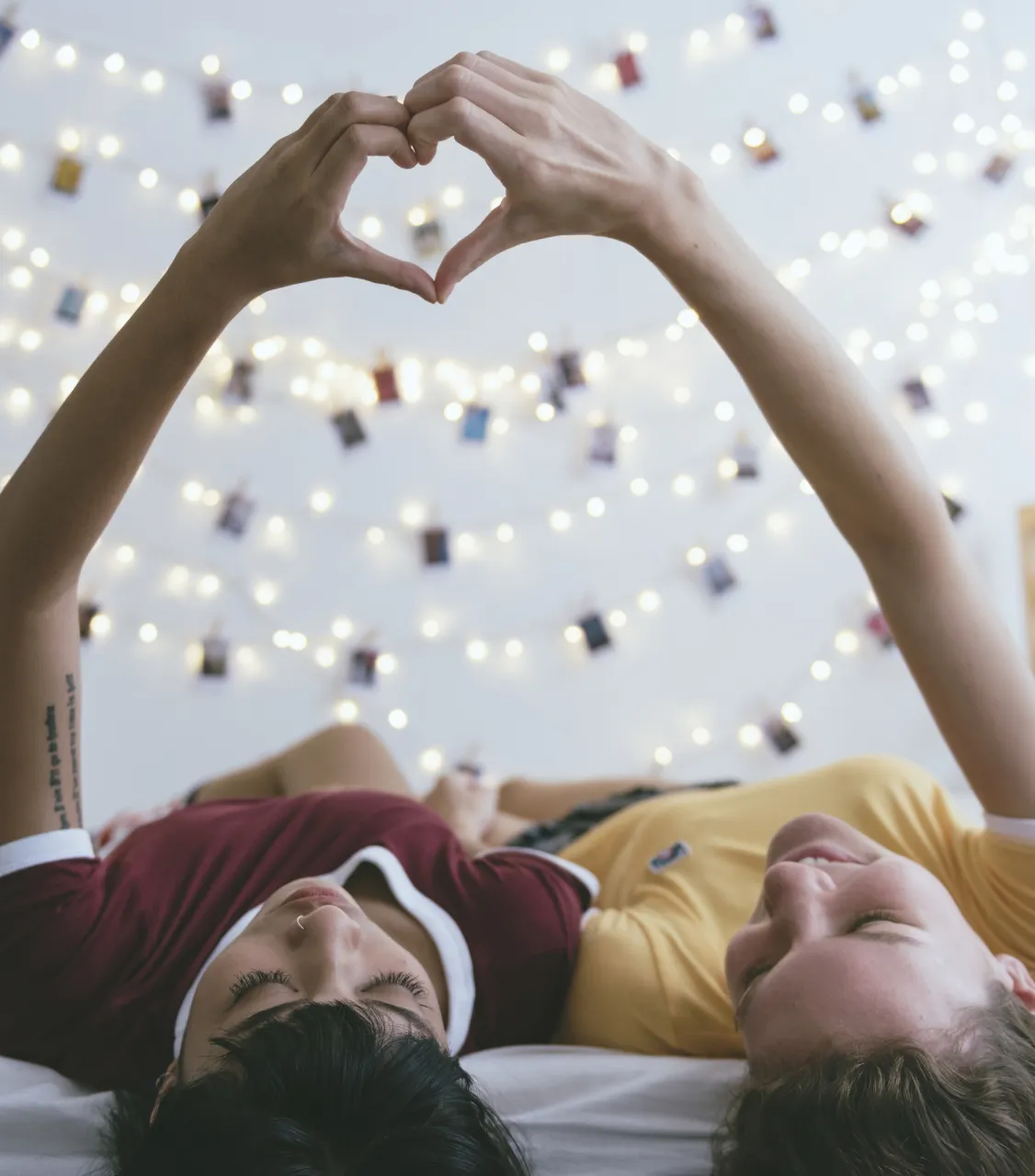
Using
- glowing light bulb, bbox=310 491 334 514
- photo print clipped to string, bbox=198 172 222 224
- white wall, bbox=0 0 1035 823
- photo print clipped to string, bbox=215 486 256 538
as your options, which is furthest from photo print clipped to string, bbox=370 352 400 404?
photo print clipped to string, bbox=198 172 222 224

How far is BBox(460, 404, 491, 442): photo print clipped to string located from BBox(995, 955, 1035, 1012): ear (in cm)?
140

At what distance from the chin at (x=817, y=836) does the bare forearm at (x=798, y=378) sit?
0.27 m

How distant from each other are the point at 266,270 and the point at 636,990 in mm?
727

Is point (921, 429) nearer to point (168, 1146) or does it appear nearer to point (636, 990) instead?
point (636, 990)

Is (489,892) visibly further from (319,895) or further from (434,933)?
(319,895)

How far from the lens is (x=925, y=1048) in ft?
2.56

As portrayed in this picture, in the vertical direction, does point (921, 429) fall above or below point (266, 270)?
below

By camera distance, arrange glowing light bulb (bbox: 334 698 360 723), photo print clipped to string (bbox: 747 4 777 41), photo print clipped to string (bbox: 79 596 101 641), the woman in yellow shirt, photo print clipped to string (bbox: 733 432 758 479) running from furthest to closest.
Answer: photo print clipped to string (bbox: 747 4 777 41) → photo print clipped to string (bbox: 733 432 758 479) → glowing light bulb (bbox: 334 698 360 723) → photo print clipped to string (bbox: 79 596 101 641) → the woman in yellow shirt

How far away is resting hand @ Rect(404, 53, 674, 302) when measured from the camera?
0.80 meters

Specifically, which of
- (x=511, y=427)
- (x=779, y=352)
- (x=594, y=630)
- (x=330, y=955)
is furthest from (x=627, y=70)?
(x=330, y=955)

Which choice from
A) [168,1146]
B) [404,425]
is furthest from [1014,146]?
[168,1146]

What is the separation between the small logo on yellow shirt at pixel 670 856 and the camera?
126 cm

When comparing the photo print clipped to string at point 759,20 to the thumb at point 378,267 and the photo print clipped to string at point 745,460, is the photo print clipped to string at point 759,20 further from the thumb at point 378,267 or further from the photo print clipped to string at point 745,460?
the thumb at point 378,267

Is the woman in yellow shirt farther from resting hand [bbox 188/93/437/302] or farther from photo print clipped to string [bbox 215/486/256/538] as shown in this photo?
photo print clipped to string [bbox 215/486/256/538]
